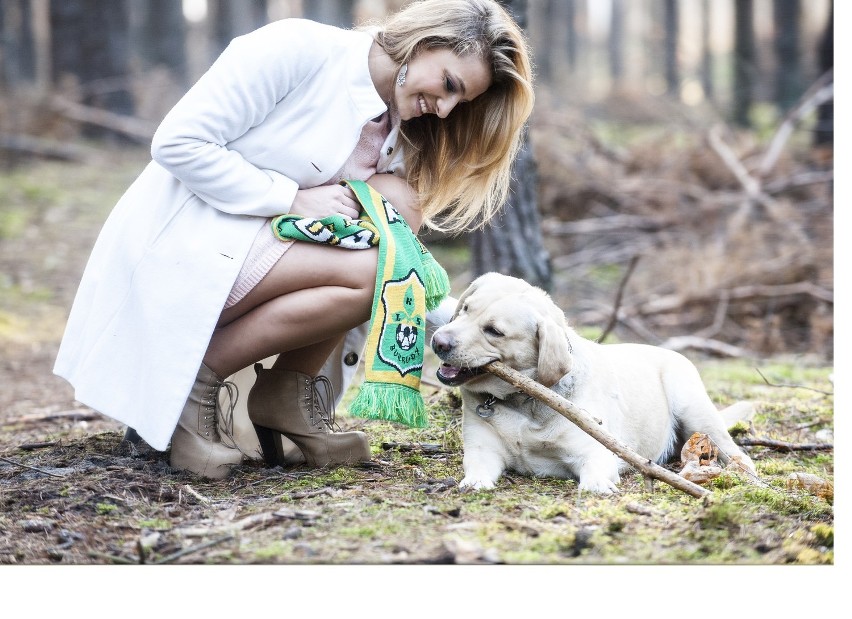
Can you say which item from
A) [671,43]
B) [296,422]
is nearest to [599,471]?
[296,422]

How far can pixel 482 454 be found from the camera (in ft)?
8.75

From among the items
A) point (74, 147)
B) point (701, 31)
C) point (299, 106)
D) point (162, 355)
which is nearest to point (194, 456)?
point (162, 355)

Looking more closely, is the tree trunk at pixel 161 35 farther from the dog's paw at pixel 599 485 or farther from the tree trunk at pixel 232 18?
the dog's paw at pixel 599 485

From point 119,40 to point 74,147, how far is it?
2.60 metres

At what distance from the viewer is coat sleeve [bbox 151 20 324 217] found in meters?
2.45

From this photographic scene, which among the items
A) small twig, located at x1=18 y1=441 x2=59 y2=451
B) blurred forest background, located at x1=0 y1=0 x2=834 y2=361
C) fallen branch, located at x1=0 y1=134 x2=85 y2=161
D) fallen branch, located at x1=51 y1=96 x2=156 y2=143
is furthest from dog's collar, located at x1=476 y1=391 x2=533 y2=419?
fallen branch, located at x1=51 y1=96 x2=156 y2=143

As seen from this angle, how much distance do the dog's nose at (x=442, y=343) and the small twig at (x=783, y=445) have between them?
4.30 feet

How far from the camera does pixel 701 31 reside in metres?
16.3

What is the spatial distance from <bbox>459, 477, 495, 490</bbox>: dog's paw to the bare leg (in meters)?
0.59

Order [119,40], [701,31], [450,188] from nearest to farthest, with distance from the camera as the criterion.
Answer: [450,188] → [119,40] → [701,31]

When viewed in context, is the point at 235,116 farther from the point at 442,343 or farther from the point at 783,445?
the point at 783,445

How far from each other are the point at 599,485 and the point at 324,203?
119cm

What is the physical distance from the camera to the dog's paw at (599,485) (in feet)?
8.21
